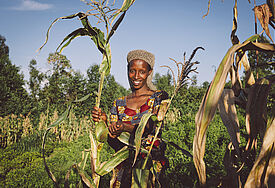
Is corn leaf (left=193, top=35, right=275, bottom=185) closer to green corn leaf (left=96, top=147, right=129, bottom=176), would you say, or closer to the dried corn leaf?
the dried corn leaf

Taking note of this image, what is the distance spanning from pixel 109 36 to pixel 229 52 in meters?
0.67

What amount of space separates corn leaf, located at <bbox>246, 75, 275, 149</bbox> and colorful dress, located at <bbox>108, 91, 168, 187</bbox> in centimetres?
61

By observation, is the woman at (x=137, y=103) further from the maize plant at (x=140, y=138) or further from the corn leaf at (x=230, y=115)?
the corn leaf at (x=230, y=115)

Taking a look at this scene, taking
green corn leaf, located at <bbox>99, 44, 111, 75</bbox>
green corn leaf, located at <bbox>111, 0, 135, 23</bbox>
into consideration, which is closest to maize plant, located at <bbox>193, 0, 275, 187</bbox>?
green corn leaf, located at <bbox>111, 0, 135, 23</bbox>

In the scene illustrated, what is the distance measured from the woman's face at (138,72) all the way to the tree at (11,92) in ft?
22.4

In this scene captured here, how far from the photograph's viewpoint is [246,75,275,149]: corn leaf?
0.82m

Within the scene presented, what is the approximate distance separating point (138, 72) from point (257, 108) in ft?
3.12

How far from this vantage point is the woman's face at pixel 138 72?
160cm

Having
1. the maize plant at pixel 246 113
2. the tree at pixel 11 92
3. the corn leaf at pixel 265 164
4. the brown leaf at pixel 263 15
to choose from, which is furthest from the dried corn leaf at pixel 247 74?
the tree at pixel 11 92

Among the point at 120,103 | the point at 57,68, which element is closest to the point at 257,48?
the point at 120,103

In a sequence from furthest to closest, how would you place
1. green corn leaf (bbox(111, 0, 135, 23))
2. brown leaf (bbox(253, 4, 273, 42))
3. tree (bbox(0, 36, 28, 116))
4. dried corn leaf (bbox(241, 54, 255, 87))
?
tree (bbox(0, 36, 28, 116))
green corn leaf (bbox(111, 0, 135, 23))
dried corn leaf (bbox(241, 54, 255, 87))
brown leaf (bbox(253, 4, 273, 42))

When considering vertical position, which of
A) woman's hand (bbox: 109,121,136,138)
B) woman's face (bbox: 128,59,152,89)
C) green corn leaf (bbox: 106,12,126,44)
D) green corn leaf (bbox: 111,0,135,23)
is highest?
green corn leaf (bbox: 111,0,135,23)

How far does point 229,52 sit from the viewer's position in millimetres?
693

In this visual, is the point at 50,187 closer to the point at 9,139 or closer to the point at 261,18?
the point at 261,18
